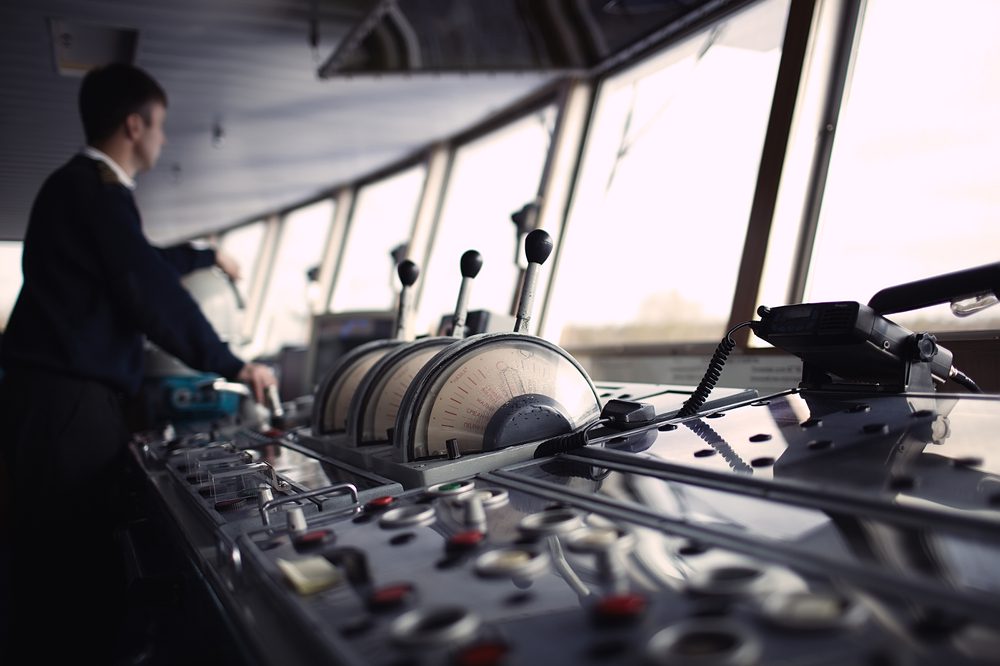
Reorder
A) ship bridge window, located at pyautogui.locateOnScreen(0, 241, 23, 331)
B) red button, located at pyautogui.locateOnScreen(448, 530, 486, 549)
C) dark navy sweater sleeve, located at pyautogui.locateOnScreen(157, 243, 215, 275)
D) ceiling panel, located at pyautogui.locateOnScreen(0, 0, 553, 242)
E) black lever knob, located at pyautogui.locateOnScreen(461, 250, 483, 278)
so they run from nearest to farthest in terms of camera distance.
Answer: red button, located at pyautogui.locateOnScreen(448, 530, 486, 549), black lever knob, located at pyautogui.locateOnScreen(461, 250, 483, 278), dark navy sweater sleeve, located at pyautogui.locateOnScreen(157, 243, 215, 275), ceiling panel, located at pyautogui.locateOnScreen(0, 0, 553, 242), ship bridge window, located at pyautogui.locateOnScreen(0, 241, 23, 331)

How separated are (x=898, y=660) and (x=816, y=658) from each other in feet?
0.16

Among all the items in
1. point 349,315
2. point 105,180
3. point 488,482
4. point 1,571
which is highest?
point 105,180

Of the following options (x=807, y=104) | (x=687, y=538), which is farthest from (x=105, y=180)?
(x=807, y=104)

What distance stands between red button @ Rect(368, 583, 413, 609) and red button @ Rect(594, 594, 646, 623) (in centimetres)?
18

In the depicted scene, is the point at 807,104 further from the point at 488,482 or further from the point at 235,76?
the point at 235,76

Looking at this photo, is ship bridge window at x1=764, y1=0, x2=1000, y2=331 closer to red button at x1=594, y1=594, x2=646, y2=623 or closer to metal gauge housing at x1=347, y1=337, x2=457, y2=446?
metal gauge housing at x1=347, y1=337, x2=457, y2=446

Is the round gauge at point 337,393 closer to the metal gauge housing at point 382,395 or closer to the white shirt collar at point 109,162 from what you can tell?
the metal gauge housing at point 382,395

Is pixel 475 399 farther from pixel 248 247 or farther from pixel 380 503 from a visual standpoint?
pixel 248 247

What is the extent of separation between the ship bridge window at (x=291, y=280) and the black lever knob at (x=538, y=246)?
7.12 metres

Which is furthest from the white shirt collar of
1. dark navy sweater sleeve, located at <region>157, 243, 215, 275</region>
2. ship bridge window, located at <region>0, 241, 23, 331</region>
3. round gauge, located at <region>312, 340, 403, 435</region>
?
ship bridge window, located at <region>0, 241, 23, 331</region>

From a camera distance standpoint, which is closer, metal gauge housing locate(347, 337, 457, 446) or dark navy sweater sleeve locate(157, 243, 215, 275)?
metal gauge housing locate(347, 337, 457, 446)

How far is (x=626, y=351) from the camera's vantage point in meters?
3.10

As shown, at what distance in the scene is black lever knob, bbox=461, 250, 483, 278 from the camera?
5.63ft

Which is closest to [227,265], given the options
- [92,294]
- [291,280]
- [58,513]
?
[92,294]
